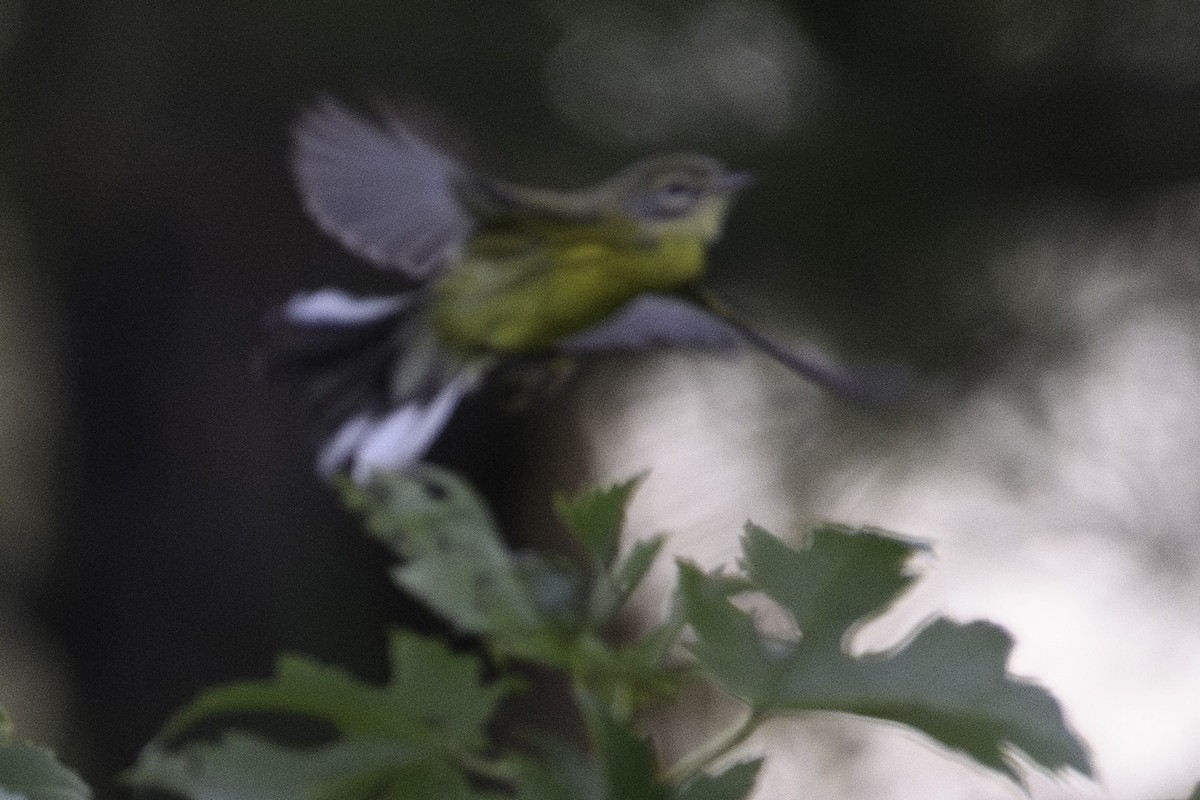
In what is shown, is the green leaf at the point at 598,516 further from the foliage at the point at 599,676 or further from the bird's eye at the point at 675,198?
the bird's eye at the point at 675,198

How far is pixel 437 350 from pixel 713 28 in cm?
66

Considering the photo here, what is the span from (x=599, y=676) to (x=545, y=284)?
11.6 inches

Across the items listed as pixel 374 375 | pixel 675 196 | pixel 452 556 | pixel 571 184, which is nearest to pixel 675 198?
pixel 675 196

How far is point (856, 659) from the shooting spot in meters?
0.15

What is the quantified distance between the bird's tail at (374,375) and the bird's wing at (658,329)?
0.04m

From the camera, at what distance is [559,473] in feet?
3.56

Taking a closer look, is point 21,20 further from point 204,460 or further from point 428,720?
point 428,720

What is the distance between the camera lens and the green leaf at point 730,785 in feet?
0.48

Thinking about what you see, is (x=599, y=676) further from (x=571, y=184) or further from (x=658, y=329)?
(x=571, y=184)

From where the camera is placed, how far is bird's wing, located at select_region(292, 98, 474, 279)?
0.48 m

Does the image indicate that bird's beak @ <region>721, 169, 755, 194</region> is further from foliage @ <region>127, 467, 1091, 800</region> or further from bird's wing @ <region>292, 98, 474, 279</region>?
foliage @ <region>127, 467, 1091, 800</region>

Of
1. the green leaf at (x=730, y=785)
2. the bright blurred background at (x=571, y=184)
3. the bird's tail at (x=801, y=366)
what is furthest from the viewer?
the bright blurred background at (x=571, y=184)

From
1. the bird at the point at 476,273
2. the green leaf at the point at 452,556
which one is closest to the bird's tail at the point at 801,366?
the bird at the point at 476,273

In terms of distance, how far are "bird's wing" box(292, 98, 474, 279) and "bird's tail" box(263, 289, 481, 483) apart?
2 cm
